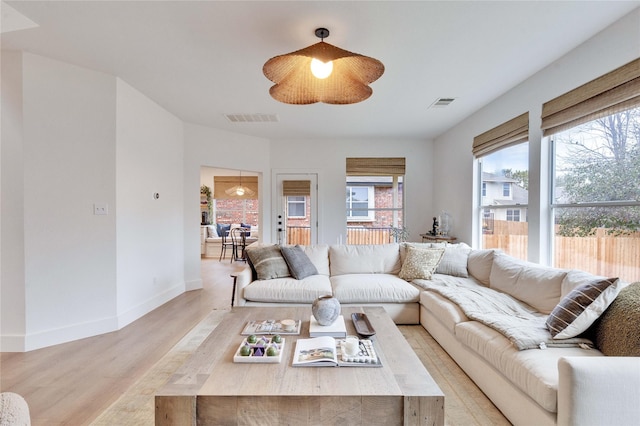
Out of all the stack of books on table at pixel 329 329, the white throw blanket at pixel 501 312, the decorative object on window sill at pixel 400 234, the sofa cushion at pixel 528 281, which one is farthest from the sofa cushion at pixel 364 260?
the decorative object on window sill at pixel 400 234

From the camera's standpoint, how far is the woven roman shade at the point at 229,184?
9.50m

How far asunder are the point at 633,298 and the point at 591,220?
46.6 inches

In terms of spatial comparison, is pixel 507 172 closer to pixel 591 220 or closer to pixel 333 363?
pixel 591 220

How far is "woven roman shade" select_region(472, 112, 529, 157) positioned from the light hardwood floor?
93.7 inches

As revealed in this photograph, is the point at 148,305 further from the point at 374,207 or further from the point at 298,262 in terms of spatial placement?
the point at 374,207

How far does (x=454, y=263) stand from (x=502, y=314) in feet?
4.42

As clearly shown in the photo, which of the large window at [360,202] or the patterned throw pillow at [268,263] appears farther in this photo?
the large window at [360,202]

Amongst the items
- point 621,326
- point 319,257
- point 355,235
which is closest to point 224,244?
point 355,235

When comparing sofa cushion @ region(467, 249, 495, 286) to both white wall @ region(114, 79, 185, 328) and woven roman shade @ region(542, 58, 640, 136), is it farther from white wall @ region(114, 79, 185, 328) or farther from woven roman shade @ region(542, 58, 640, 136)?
white wall @ region(114, 79, 185, 328)

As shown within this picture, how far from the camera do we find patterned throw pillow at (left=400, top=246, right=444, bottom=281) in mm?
3558

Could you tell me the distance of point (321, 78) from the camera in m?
2.06

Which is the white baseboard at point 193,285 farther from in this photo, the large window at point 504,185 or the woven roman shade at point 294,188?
the large window at point 504,185

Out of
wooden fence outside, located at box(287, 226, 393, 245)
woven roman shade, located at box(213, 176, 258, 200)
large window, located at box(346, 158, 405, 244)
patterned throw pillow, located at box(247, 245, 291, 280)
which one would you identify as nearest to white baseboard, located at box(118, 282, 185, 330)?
patterned throw pillow, located at box(247, 245, 291, 280)

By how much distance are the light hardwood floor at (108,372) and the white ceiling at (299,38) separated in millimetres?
2603
